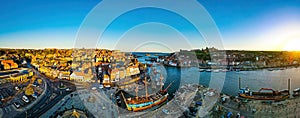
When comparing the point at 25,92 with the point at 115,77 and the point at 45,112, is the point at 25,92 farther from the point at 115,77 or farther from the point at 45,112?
the point at 115,77

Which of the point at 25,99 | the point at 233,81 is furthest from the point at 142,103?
the point at 233,81

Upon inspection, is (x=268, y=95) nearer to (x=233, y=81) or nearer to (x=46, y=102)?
(x=233, y=81)

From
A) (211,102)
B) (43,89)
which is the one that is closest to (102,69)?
(43,89)

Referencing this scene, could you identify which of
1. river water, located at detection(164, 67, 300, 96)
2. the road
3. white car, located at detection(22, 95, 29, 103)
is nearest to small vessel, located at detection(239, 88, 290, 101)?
river water, located at detection(164, 67, 300, 96)

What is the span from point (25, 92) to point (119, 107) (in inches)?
117

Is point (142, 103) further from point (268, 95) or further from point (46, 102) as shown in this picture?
point (268, 95)

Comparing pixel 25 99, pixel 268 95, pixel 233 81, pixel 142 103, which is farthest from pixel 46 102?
pixel 233 81

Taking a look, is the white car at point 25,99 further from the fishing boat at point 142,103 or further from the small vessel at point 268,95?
the small vessel at point 268,95

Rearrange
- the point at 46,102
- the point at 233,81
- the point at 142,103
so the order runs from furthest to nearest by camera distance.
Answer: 1. the point at 233,81
2. the point at 46,102
3. the point at 142,103

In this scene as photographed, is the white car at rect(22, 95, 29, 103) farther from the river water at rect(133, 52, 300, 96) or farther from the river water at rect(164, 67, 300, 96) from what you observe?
the river water at rect(164, 67, 300, 96)

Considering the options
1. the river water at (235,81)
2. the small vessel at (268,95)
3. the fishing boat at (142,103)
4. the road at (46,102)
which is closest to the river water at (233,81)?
the river water at (235,81)

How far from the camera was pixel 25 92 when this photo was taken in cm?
519

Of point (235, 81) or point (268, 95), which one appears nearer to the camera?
point (268, 95)

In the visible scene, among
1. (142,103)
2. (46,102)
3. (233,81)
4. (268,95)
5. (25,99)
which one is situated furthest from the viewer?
(233,81)
